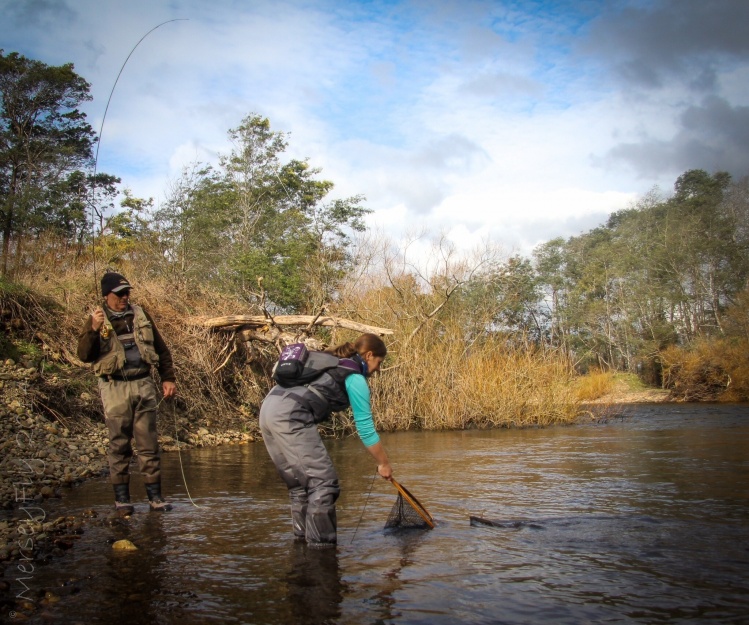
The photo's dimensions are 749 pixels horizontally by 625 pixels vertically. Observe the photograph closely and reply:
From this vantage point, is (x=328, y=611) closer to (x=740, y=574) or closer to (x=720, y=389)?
(x=740, y=574)

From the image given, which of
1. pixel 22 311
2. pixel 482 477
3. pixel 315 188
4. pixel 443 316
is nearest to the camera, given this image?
pixel 482 477

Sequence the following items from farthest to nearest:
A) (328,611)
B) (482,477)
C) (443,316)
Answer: (443,316) < (482,477) < (328,611)

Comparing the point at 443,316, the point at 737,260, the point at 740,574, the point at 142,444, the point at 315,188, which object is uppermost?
the point at 315,188

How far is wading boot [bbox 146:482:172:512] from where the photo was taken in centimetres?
621

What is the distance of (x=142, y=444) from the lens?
241 inches

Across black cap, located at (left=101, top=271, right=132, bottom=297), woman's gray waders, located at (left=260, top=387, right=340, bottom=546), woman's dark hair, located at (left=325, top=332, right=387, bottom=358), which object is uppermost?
black cap, located at (left=101, top=271, right=132, bottom=297)

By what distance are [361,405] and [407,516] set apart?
1367 mm

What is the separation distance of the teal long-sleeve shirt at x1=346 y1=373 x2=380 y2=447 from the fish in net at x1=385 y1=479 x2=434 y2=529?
104 cm

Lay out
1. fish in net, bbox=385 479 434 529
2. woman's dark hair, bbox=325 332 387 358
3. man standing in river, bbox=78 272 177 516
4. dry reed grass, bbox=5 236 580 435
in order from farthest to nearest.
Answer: dry reed grass, bbox=5 236 580 435 < man standing in river, bbox=78 272 177 516 < fish in net, bbox=385 479 434 529 < woman's dark hair, bbox=325 332 387 358

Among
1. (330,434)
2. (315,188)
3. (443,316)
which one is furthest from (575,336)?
(330,434)

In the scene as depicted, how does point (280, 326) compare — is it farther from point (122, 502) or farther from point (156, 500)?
point (122, 502)

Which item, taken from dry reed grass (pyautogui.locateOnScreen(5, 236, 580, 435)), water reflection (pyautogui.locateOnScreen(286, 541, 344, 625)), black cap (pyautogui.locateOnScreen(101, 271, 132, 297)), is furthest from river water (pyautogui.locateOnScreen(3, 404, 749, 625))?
dry reed grass (pyautogui.locateOnScreen(5, 236, 580, 435))

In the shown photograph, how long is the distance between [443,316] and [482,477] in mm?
9100

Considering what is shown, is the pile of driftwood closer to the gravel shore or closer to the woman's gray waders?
the gravel shore
